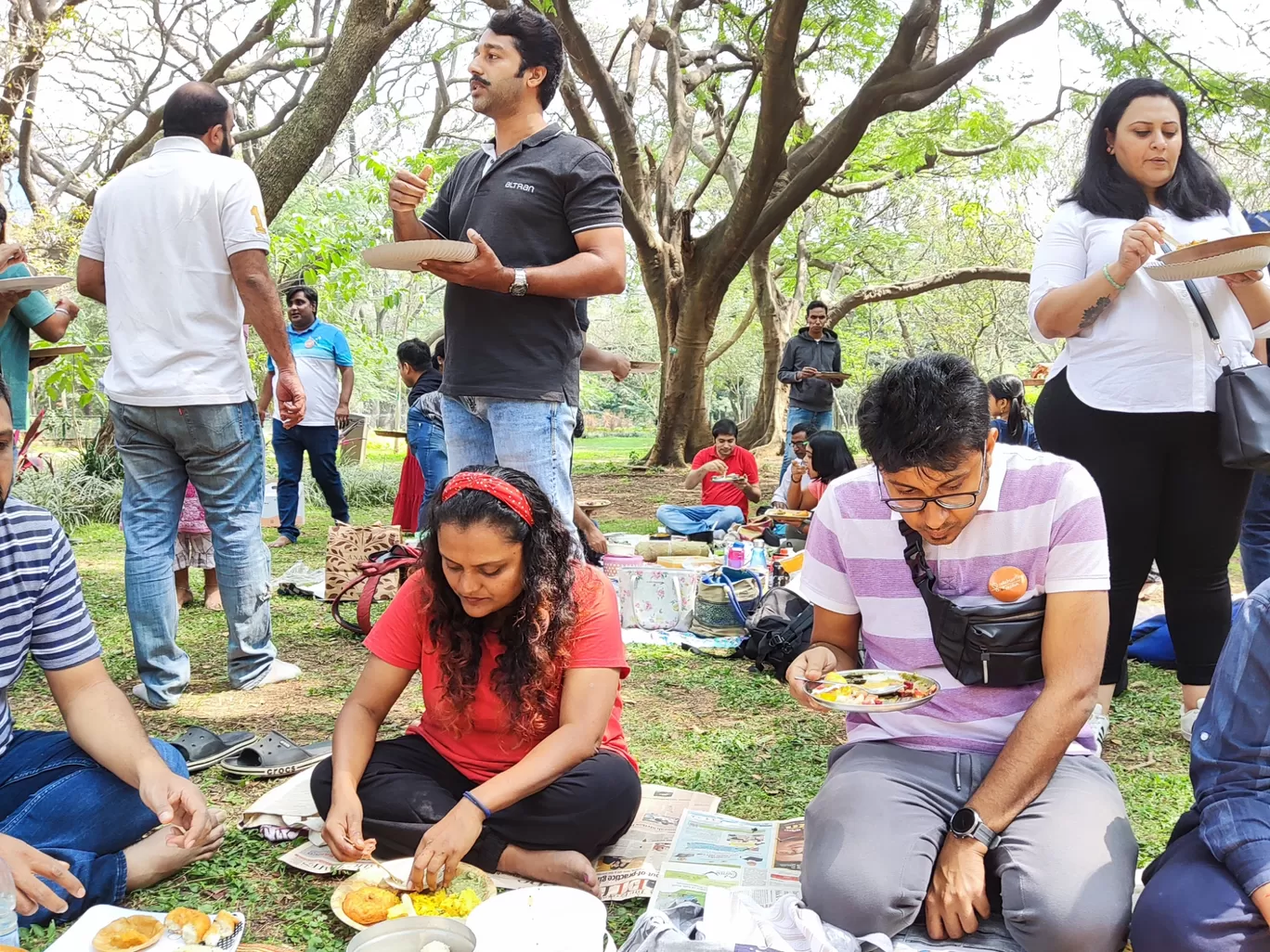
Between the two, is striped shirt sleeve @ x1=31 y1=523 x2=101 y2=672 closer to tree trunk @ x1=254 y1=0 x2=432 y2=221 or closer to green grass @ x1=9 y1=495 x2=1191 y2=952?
green grass @ x1=9 y1=495 x2=1191 y2=952

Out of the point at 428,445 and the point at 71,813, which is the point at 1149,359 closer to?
the point at 71,813

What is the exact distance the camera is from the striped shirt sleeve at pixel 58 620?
81.1 inches

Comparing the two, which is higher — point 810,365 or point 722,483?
point 810,365

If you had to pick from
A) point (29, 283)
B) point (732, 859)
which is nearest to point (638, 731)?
point (732, 859)

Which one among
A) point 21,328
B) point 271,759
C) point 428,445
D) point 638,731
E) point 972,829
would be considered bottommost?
point 638,731

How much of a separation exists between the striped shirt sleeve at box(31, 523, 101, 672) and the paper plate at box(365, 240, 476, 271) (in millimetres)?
991

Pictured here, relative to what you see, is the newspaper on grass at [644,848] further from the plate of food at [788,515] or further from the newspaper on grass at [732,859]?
the plate of food at [788,515]

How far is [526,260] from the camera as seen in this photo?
2896mm

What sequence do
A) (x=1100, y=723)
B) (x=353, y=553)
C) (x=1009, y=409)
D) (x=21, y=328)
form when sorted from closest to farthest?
(x=1100, y=723), (x=21, y=328), (x=353, y=553), (x=1009, y=409)

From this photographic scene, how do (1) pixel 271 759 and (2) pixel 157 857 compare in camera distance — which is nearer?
(2) pixel 157 857

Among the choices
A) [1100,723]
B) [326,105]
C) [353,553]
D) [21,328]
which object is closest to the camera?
[1100,723]

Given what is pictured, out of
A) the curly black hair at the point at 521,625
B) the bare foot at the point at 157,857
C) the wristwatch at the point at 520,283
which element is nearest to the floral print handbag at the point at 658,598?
the wristwatch at the point at 520,283

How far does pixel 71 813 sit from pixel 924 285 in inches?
537

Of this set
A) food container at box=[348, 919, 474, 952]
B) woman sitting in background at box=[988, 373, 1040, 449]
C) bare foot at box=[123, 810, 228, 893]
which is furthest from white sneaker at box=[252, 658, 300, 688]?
woman sitting in background at box=[988, 373, 1040, 449]
